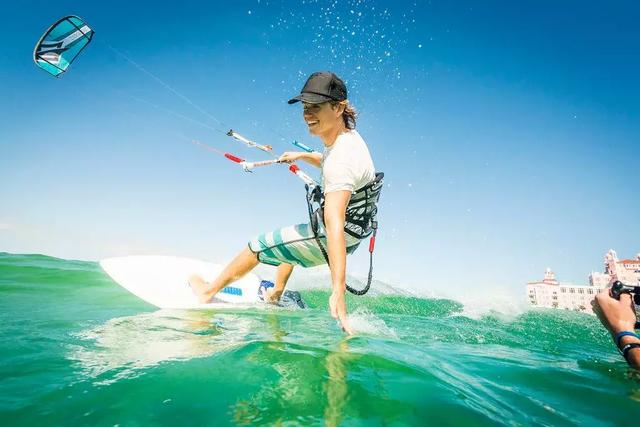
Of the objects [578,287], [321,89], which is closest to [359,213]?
[321,89]

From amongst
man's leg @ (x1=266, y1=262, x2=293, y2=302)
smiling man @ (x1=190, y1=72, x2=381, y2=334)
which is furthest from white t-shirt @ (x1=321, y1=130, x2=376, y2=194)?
man's leg @ (x1=266, y1=262, x2=293, y2=302)

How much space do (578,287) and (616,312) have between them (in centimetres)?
12226

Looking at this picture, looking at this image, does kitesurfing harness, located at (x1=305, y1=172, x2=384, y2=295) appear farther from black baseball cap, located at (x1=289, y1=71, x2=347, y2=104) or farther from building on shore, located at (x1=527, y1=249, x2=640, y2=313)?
building on shore, located at (x1=527, y1=249, x2=640, y2=313)

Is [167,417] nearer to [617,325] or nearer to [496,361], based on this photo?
[496,361]

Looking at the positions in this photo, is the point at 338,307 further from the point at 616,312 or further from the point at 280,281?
the point at 280,281

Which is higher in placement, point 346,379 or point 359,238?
point 359,238

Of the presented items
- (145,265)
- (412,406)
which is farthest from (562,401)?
(145,265)

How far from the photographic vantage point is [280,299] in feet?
17.9

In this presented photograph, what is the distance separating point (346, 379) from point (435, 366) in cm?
87

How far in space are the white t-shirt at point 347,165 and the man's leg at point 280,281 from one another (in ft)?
7.33

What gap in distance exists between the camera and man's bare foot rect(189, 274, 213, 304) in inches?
173

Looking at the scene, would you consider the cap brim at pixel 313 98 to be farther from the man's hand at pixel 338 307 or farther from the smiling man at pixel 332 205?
the man's hand at pixel 338 307

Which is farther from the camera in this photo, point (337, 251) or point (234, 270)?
point (234, 270)

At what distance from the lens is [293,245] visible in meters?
3.77
